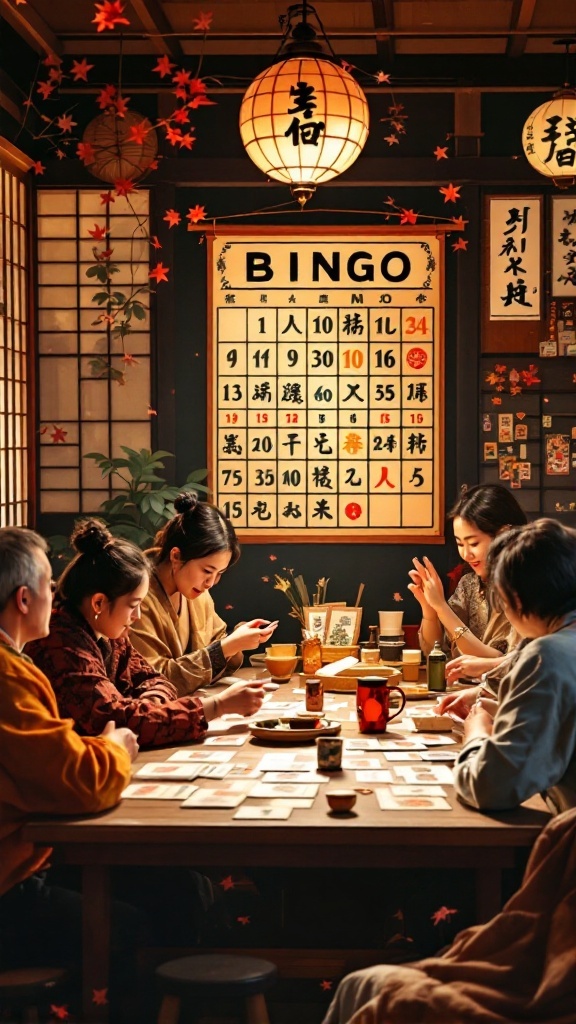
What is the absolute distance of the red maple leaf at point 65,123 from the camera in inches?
214

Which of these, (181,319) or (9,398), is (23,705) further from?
(181,319)

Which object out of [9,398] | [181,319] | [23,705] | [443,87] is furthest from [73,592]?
[443,87]

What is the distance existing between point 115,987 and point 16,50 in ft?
14.2

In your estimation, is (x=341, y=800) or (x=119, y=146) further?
(x=119, y=146)

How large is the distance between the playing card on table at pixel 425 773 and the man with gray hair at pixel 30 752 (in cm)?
67

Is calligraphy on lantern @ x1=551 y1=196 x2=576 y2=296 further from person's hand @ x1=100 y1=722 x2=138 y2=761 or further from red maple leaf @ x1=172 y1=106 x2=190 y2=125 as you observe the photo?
person's hand @ x1=100 y1=722 x2=138 y2=761

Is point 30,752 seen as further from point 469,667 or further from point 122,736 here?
point 469,667

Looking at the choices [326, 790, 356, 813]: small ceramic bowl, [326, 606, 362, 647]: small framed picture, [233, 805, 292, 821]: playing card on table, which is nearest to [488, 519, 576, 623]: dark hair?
[326, 790, 356, 813]: small ceramic bowl

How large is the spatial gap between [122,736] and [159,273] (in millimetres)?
3301

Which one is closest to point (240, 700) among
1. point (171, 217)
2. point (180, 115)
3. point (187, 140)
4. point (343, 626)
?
point (343, 626)

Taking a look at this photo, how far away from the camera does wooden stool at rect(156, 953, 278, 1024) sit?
6.89 feet

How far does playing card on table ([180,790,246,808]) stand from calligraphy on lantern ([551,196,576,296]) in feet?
12.1

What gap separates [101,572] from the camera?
9.53ft

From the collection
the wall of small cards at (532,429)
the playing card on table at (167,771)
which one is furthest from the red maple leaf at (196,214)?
the playing card on table at (167,771)
